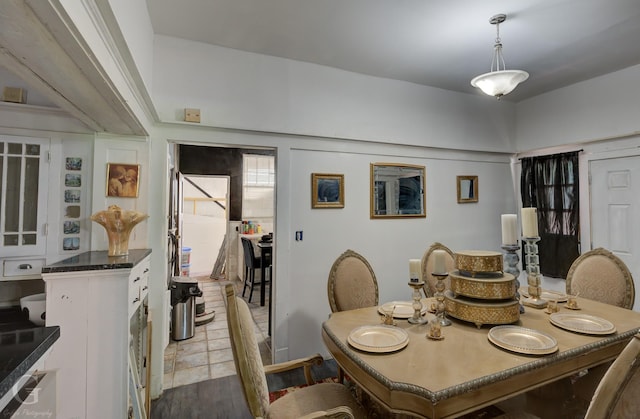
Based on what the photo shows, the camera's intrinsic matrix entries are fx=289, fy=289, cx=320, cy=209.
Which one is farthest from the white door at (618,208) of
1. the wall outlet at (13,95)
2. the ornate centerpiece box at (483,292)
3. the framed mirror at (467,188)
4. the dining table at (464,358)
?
the wall outlet at (13,95)

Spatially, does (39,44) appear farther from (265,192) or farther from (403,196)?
(265,192)

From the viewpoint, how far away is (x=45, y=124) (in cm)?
199

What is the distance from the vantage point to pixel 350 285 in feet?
7.12

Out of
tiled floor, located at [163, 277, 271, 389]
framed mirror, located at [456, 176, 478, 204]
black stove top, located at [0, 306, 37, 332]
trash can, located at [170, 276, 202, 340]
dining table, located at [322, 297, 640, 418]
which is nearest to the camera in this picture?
dining table, located at [322, 297, 640, 418]

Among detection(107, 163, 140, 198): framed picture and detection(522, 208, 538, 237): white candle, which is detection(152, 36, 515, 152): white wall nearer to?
detection(107, 163, 140, 198): framed picture

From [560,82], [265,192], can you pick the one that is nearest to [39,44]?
[560,82]

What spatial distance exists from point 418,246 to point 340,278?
1.69 meters

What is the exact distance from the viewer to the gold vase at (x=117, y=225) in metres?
1.87

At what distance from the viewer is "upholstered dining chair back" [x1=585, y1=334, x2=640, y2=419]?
876mm

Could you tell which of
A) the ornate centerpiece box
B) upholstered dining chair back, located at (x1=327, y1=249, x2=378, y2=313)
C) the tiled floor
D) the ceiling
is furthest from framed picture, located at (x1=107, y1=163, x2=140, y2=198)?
the ornate centerpiece box

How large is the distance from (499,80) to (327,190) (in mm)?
1724

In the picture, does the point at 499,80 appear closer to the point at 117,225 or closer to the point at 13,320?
the point at 117,225

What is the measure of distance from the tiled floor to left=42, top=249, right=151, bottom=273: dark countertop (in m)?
1.28

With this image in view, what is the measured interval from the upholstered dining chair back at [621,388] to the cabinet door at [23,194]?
3003mm
